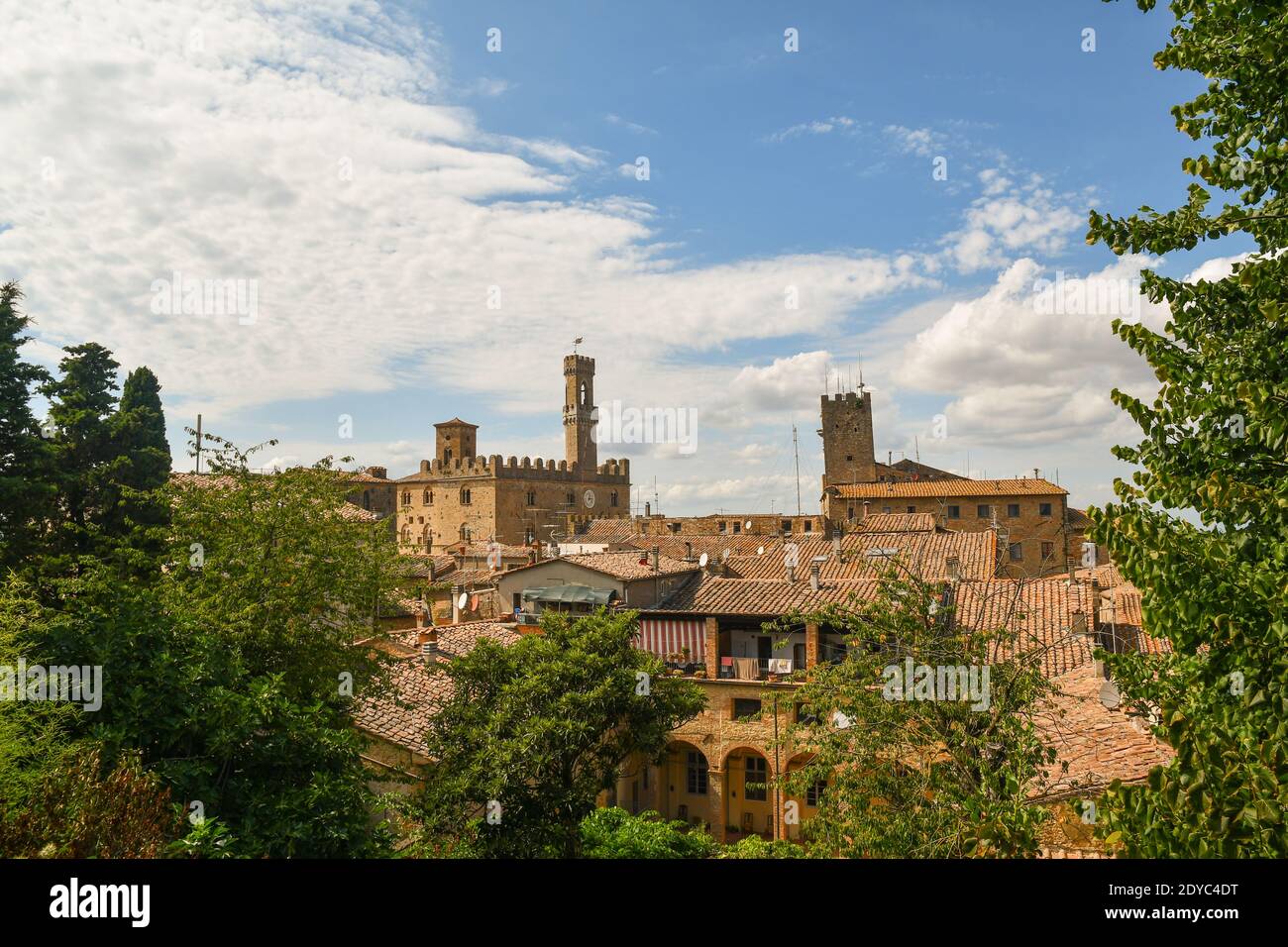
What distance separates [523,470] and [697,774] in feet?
191

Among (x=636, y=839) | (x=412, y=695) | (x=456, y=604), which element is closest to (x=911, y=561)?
(x=636, y=839)

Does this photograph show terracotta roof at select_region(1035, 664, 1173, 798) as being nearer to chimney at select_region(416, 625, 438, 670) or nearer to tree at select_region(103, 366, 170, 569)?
chimney at select_region(416, 625, 438, 670)

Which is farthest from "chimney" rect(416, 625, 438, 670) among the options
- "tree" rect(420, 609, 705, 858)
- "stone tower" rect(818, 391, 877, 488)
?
"stone tower" rect(818, 391, 877, 488)

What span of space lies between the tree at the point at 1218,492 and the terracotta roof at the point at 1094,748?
17.1 ft

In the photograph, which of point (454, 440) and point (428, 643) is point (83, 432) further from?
point (454, 440)

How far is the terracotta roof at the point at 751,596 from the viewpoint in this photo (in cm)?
2736

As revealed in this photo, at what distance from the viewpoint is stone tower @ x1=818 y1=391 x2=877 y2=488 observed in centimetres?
7181

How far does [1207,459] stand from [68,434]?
26152 millimetres

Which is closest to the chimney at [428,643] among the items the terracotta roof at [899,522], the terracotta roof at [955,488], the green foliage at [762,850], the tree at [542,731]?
the tree at [542,731]

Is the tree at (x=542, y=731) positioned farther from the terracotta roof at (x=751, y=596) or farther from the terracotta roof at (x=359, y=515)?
the terracotta roof at (x=751, y=596)
